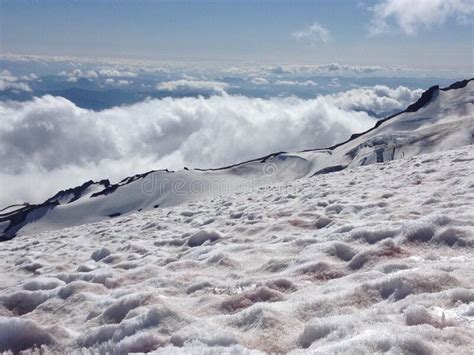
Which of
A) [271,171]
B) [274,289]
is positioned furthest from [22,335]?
[271,171]

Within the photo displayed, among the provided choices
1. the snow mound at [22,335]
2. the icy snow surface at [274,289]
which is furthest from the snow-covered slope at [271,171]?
the snow mound at [22,335]

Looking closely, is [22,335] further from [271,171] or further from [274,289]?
[271,171]

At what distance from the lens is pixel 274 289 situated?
23.5ft

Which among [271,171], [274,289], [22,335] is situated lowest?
[271,171]

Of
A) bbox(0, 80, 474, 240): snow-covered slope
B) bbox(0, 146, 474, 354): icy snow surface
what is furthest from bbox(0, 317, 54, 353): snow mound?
bbox(0, 80, 474, 240): snow-covered slope

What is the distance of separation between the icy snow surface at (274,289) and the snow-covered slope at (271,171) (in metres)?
75.0

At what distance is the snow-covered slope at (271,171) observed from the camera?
92562mm

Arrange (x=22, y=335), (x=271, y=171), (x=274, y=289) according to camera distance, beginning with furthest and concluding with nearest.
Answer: (x=271, y=171) < (x=274, y=289) < (x=22, y=335)

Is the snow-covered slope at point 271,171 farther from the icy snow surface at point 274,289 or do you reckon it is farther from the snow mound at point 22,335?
the snow mound at point 22,335

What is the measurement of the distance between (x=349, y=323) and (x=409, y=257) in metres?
3.00

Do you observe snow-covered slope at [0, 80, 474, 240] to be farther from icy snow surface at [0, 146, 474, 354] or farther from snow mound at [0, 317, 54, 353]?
snow mound at [0, 317, 54, 353]

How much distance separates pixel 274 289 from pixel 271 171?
109378 mm

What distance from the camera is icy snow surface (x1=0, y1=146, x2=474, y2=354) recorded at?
16.4 feet

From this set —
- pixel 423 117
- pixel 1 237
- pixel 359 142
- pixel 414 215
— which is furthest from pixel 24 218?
pixel 414 215
